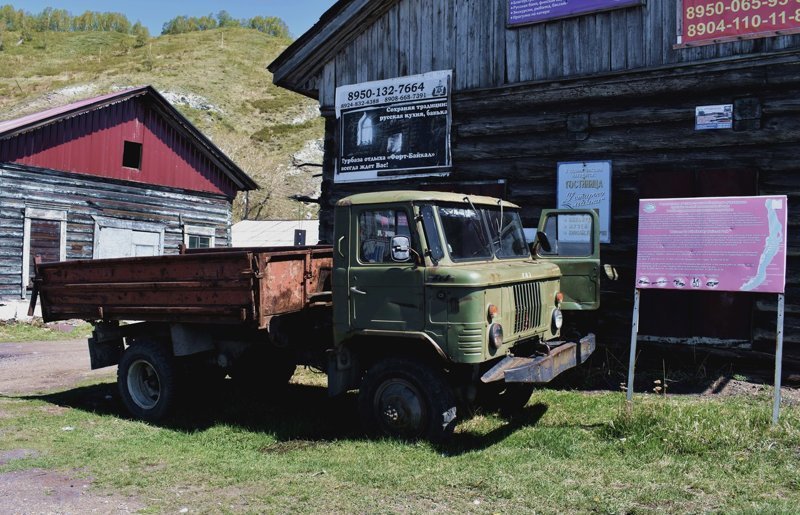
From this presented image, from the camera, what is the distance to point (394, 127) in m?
11.9

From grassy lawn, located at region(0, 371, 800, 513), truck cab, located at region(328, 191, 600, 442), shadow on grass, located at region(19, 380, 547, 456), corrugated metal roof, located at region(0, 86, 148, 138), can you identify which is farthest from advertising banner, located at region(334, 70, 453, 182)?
corrugated metal roof, located at region(0, 86, 148, 138)

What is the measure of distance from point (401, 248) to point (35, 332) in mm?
12986

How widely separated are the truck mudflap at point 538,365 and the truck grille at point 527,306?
291 millimetres

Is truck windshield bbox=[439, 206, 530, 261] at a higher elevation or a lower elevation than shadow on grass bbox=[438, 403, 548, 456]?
higher

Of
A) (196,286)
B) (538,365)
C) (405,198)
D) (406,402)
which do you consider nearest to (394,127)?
(196,286)

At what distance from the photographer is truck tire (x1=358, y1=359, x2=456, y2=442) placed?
614cm

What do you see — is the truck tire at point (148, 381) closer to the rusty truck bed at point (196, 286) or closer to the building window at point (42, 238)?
the rusty truck bed at point (196, 286)

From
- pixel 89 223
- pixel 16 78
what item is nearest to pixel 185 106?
pixel 16 78

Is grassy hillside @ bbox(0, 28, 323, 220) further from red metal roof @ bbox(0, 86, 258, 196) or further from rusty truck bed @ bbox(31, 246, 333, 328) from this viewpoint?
rusty truck bed @ bbox(31, 246, 333, 328)

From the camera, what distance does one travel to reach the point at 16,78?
80.9 meters

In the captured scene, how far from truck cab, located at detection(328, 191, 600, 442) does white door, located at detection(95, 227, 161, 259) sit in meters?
16.6

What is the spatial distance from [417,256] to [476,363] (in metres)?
1.11

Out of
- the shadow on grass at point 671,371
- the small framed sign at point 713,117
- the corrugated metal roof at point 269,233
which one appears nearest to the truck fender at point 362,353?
the shadow on grass at point 671,371

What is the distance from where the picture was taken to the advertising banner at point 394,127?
1139 cm
